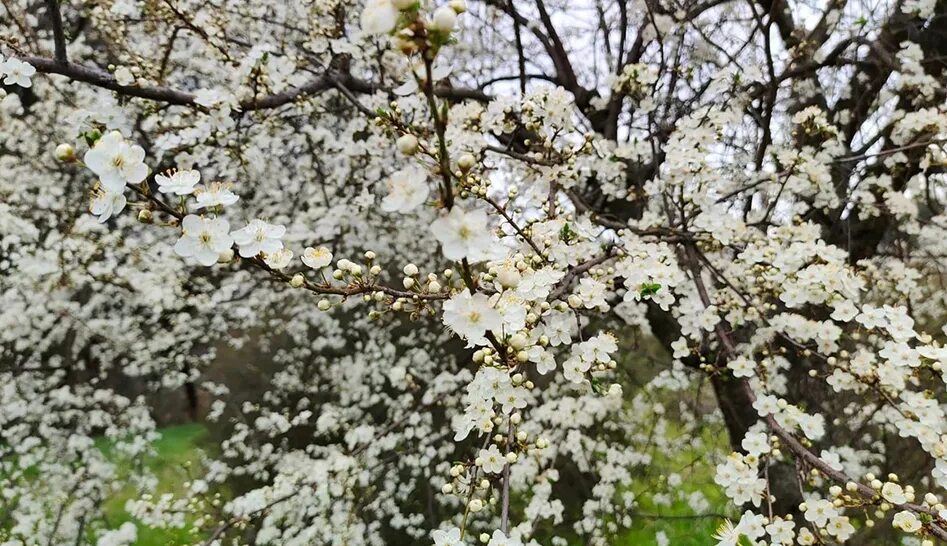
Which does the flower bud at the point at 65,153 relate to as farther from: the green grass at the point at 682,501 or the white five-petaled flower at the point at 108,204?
the green grass at the point at 682,501

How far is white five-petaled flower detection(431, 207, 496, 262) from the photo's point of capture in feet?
3.53

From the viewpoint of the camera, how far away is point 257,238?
1.46 meters

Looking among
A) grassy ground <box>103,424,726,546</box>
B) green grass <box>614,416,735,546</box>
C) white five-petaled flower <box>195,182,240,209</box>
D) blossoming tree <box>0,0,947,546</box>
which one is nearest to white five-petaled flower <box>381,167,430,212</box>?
blossoming tree <box>0,0,947,546</box>

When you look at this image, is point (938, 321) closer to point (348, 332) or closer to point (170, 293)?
point (348, 332)

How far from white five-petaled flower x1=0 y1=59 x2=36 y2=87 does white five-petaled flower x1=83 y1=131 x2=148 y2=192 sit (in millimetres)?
1458

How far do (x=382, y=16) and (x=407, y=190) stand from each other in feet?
1.11

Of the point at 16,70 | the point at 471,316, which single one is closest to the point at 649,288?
the point at 471,316

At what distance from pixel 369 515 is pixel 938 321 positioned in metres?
6.29

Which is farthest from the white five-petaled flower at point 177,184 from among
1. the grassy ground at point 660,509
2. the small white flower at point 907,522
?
the grassy ground at point 660,509

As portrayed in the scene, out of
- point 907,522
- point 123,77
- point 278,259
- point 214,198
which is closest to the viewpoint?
point 214,198

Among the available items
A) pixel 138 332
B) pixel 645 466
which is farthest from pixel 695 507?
pixel 138 332

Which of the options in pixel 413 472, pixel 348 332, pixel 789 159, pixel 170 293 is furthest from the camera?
pixel 348 332

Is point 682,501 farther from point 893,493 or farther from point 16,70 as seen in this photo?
point 16,70

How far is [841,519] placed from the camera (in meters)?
2.05
